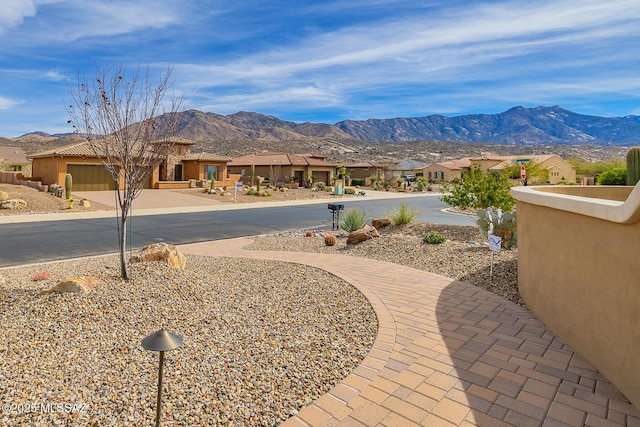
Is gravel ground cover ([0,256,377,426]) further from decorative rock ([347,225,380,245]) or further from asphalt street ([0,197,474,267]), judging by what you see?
asphalt street ([0,197,474,267])

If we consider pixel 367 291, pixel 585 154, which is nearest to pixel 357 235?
pixel 367 291

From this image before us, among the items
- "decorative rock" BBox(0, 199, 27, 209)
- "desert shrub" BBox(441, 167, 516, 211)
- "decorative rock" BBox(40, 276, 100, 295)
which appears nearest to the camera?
"decorative rock" BBox(40, 276, 100, 295)

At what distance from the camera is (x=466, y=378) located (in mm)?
3822

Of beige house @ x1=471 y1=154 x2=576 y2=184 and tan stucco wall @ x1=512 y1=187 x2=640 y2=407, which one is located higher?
beige house @ x1=471 y1=154 x2=576 y2=184

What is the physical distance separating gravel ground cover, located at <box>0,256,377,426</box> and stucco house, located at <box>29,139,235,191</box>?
70.0 feet

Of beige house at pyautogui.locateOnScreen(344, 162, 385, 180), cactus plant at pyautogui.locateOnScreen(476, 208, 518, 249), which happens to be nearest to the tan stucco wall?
cactus plant at pyautogui.locateOnScreen(476, 208, 518, 249)

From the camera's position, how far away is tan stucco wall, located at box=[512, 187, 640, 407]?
3414mm

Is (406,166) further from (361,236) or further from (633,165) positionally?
A: (361,236)

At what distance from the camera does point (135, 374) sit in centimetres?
377

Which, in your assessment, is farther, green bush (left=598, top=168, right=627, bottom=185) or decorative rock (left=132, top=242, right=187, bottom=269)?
green bush (left=598, top=168, right=627, bottom=185)

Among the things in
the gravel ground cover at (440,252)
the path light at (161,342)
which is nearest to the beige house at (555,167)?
the gravel ground cover at (440,252)

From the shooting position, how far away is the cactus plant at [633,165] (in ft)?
32.3

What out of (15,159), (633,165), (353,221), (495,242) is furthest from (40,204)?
(15,159)

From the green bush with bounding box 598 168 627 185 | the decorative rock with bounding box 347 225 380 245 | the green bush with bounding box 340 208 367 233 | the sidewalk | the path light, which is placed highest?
the green bush with bounding box 598 168 627 185
